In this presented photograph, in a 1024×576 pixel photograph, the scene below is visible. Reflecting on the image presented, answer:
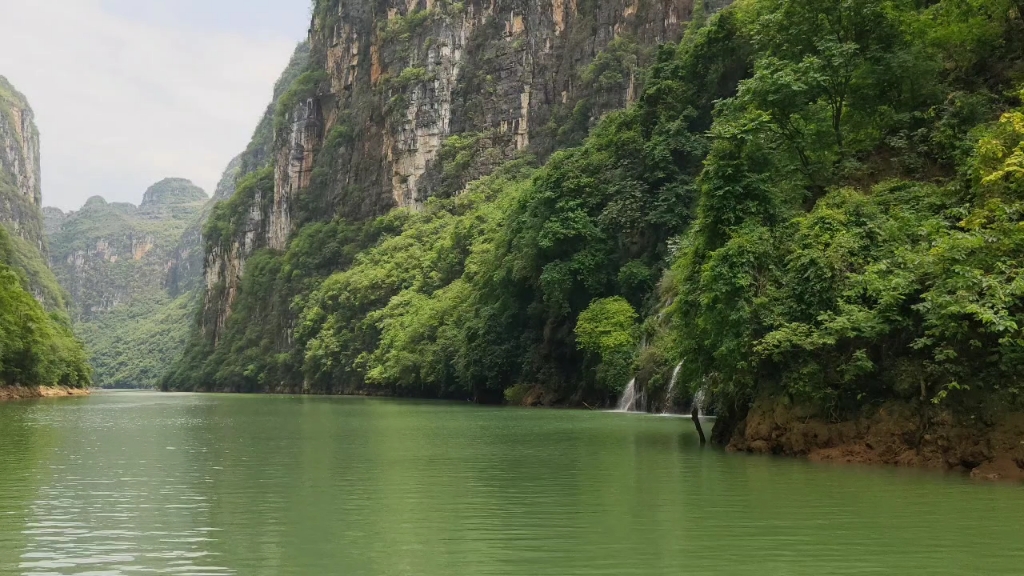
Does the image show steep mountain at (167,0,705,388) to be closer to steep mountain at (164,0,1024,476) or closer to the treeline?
steep mountain at (164,0,1024,476)

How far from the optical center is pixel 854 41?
3562 cm

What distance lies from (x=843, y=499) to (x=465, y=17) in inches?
5252

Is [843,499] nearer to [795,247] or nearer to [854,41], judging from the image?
[795,247]

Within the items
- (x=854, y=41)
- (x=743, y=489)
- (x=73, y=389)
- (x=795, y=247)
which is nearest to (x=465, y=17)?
(x=73, y=389)

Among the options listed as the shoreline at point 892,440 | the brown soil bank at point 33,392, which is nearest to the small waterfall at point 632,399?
the shoreline at point 892,440

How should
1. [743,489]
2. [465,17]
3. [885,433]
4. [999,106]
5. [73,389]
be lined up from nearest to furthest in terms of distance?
[743,489], [885,433], [999,106], [73,389], [465,17]

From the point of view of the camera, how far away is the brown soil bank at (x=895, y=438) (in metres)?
21.3

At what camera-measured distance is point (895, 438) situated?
23.9 metres

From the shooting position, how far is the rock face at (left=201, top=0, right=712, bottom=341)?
116m

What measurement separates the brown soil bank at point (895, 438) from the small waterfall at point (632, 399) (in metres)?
24.7

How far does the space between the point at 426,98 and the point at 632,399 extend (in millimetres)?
96490

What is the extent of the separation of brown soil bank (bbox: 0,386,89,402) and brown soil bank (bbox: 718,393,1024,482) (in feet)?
Answer: 219

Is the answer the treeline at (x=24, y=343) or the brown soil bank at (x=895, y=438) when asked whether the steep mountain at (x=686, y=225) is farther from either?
the treeline at (x=24, y=343)

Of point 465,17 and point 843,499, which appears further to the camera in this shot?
point 465,17
